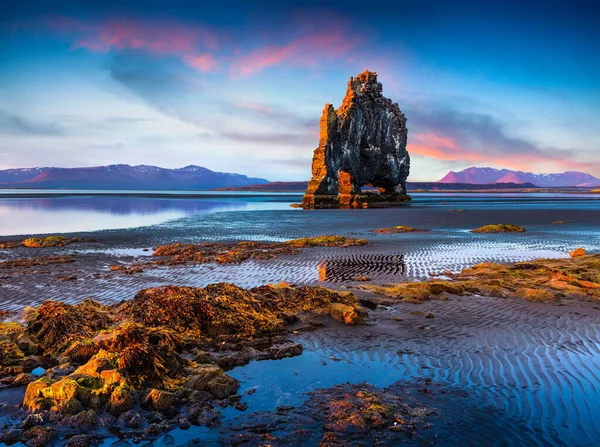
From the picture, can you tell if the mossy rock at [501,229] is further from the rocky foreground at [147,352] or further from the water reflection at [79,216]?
the water reflection at [79,216]

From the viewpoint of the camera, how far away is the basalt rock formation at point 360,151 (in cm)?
7594

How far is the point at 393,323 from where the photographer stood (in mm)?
9719

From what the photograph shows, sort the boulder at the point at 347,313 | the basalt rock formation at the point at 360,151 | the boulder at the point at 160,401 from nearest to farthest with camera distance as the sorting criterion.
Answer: the boulder at the point at 160,401
the boulder at the point at 347,313
the basalt rock formation at the point at 360,151

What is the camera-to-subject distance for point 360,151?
278 feet

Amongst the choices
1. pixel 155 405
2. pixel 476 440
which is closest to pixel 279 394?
pixel 155 405

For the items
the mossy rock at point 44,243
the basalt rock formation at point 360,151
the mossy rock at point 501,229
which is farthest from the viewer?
the basalt rock formation at point 360,151

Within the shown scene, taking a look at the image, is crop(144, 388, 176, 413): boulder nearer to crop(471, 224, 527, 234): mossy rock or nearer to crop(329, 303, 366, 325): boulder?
Answer: crop(329, 303, 366, 325): boulder

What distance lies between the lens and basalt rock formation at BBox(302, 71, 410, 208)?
75.9 m

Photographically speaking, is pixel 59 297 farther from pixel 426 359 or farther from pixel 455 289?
pixel 455 289

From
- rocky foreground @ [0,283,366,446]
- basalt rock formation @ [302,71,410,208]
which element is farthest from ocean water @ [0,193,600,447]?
basalt rock formation @ [302,71,410,208]

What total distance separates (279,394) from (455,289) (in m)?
8.07

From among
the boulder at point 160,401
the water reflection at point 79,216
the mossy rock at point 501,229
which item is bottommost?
the water reflection at point 79,216

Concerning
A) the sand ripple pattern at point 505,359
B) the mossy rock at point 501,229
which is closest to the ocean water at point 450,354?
the sand ripple pattern at point 505,359

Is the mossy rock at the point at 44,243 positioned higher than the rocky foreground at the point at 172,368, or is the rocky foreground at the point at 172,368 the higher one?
the rocky foreground at the point at 172,368
